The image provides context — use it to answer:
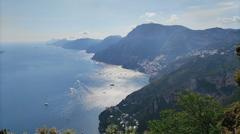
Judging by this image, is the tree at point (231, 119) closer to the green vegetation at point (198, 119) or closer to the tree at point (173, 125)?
the green vegetation at point (198, 119)

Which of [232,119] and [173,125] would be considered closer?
[173,125]

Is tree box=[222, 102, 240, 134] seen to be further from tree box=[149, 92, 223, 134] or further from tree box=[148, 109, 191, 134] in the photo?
tree box=[148, 109, 191, 134]

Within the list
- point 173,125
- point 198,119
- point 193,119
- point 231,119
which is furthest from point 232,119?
point 173,125

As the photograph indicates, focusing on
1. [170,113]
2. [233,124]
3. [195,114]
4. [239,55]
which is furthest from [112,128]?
[239,55]

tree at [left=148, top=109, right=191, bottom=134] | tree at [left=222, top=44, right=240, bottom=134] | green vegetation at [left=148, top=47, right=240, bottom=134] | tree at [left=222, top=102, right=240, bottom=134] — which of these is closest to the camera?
tree at [left=148, top=109, right=191, bottom=134]

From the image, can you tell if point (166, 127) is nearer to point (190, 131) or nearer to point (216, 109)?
point (190, 131)

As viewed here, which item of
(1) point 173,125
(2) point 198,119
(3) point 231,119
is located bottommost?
(1) point 173,125

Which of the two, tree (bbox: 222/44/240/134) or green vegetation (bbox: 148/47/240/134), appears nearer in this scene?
green vegetation (bbox: 148/47/240/134)

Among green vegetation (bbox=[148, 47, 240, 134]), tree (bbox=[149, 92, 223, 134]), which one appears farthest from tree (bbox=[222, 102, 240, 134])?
Result: tree (bbox=[149, 92, 223, 134])

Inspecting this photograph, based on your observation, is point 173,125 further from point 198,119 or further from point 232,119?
point 232,119

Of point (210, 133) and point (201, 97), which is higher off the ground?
point (201, 97)

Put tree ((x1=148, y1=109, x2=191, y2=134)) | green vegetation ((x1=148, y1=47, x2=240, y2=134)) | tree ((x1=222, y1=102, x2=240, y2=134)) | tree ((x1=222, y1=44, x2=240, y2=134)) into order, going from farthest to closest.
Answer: tree ((x1=222, y1=102, x2=240, y2=134)), tree ((x1=222, y1=44, x2=240, y2=134)), green vegetation ((x1=148, y1=47, x2=240, y2=134)), tree ((x1=148, y1=109, x2=191, y2=134))
